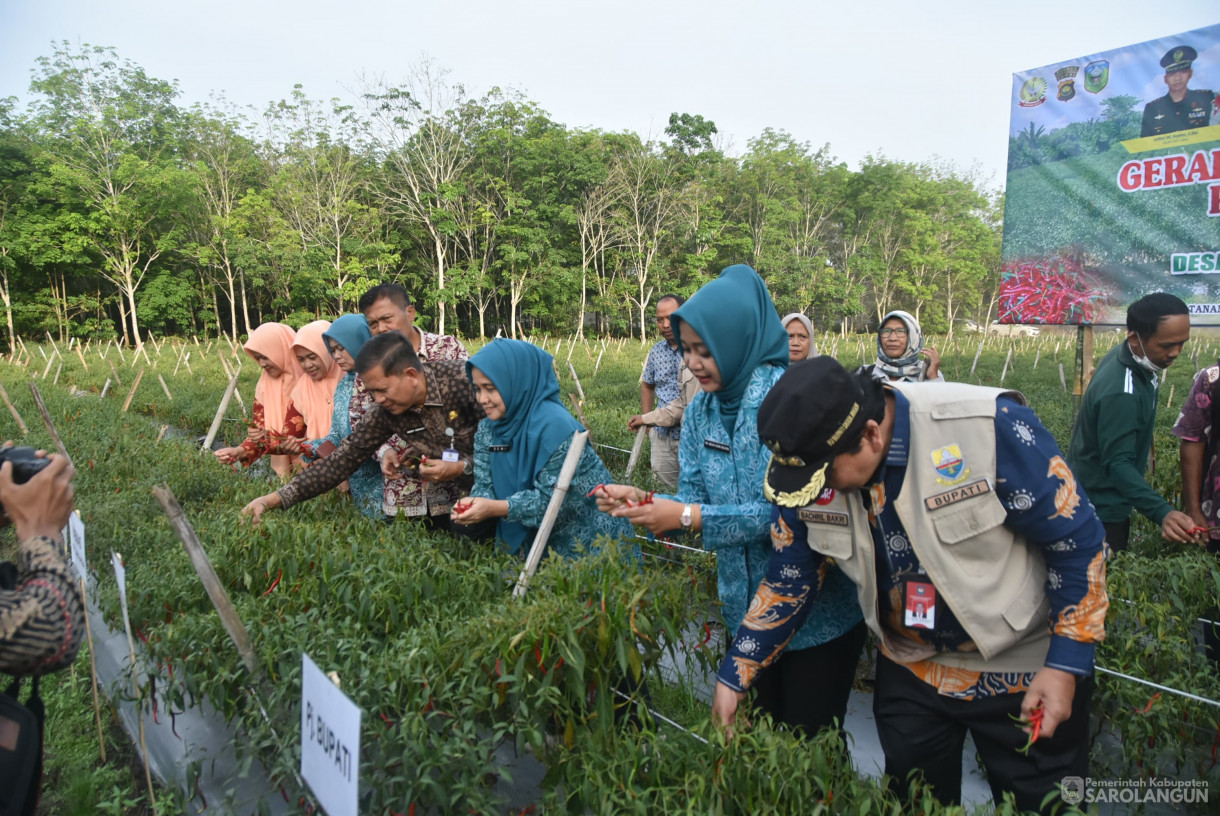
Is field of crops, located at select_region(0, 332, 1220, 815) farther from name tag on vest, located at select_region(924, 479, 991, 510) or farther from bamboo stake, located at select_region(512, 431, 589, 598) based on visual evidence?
name tag on vest, located at select_region(924, 479, 991, 510)

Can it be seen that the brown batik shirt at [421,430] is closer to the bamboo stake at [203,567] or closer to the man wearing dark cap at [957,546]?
the bamboo stake at [203,567]

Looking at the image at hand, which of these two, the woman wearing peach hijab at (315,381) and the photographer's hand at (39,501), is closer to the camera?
the photographer's hand at (39,501)

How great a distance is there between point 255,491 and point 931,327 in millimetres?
52159

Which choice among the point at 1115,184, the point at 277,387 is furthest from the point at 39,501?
the point at 1115,184

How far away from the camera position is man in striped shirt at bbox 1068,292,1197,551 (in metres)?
2.76

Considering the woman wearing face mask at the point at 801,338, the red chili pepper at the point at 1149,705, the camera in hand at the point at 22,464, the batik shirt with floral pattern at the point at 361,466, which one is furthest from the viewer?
the woman wearing face mask at the point at 801,338

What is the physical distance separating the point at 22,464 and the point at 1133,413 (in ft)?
12.0

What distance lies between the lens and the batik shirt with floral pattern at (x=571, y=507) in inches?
105

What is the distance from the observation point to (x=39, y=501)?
62.5 inches

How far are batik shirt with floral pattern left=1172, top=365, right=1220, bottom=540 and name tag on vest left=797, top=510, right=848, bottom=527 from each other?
2.10m

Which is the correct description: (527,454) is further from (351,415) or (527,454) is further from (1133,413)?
(1133,413)

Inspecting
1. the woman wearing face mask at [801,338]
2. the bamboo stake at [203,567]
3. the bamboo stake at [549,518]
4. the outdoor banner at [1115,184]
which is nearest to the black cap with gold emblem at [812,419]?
the bamboo stake at [549,518]

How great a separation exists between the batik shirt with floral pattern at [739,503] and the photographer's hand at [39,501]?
1.54 metres

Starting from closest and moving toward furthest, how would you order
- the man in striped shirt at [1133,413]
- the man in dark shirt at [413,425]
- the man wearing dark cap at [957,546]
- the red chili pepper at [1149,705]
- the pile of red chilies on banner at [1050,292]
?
the man wearing dark cap at [957,546] < the red chili pepper at [1149,705] < the man in striped shirt at [1133,413] < the man in dark shirt at [413,425] < the pile of red chilies on banner at [1050,292]
